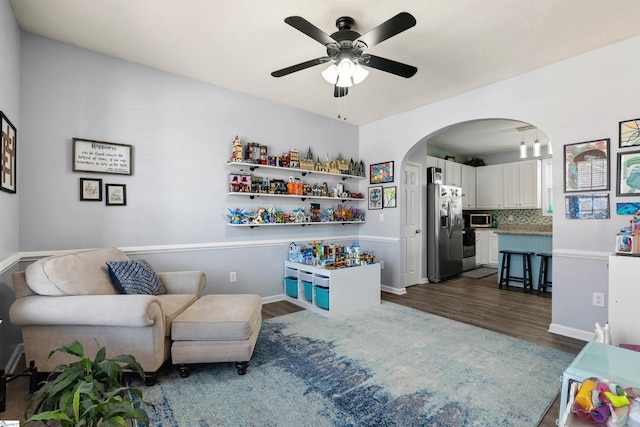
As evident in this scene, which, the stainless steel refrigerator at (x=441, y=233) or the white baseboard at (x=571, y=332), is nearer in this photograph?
the white baseboard at (x=571, y=332)

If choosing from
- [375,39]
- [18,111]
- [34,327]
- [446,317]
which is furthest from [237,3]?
[446,317]

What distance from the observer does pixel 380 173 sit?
472cm

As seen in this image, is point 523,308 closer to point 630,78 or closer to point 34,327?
point 630,78

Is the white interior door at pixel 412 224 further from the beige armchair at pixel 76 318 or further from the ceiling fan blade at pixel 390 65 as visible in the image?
the beige armchair at pixel 76 318

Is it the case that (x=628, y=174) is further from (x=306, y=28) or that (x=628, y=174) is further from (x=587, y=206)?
(x=306, y=28)

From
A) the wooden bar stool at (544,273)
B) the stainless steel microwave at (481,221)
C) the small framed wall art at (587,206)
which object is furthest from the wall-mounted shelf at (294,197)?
the stainless steel microwave at (481,221)

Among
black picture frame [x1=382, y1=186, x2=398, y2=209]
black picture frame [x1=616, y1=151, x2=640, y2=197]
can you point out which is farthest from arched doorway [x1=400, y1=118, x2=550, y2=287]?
black picture frame [x1=616, y1=151, x2=640, y2=197]

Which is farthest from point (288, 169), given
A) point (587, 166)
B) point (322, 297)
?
point (587, 166)

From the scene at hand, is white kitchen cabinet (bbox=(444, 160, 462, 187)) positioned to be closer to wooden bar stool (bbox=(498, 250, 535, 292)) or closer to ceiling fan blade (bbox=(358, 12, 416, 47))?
wooden bar stool (bbox=(498, 250, 535, 292))

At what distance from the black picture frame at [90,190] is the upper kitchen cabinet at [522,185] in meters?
7.23

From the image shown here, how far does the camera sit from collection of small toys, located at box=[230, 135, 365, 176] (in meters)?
3.68

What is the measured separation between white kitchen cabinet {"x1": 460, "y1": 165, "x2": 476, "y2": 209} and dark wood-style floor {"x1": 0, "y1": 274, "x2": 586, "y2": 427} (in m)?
2.39

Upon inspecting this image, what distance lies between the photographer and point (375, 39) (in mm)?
2055

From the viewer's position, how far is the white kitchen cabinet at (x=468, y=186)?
22.6 feet
